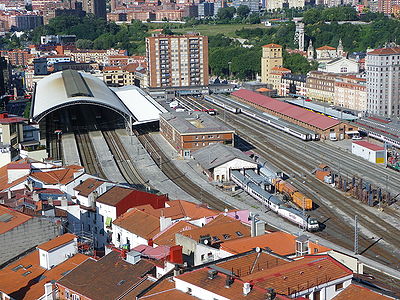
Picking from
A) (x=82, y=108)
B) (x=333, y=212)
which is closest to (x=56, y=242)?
(x=333, y=212)

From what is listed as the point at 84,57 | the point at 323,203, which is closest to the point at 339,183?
the point at 323,203

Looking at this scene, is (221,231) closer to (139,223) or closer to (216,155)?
(139,223)

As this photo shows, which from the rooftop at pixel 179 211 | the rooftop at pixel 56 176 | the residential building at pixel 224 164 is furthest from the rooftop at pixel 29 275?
the residential building at pixel 224 164

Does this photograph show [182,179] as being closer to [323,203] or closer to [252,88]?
[323,203]

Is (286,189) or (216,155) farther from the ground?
(216,155)

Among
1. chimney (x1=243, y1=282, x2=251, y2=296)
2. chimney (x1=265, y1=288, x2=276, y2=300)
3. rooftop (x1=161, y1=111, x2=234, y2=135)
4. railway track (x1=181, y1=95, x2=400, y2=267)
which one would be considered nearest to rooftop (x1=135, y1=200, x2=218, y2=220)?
railway track (x1=181, y1=95, x2=400, y2=267)

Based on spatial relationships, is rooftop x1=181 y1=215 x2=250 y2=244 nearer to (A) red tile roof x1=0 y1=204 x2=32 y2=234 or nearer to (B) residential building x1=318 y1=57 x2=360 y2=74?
(A) red tile roof x1=0 y1=204 x2=32 y2=234
